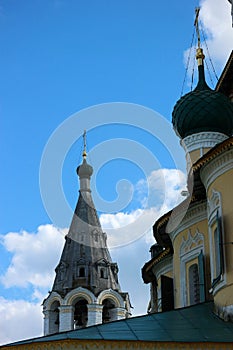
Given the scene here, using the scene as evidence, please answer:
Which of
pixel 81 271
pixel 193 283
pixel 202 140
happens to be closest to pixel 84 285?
pixel 81 271

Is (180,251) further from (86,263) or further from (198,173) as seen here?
(86,263)

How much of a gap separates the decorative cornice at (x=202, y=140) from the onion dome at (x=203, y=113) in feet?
0.24

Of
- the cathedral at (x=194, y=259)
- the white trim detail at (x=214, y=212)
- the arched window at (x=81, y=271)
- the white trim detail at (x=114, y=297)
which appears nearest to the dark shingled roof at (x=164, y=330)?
the cathedral at (x=194, y=259)

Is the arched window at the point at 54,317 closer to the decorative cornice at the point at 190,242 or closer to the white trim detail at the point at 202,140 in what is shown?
the white trim detail at the point at 202,140

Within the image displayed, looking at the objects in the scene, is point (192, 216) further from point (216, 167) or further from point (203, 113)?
point (203, 113)

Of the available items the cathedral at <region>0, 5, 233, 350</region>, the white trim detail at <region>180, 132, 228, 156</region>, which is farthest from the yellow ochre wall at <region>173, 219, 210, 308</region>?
the white trim detail at <region>180, 132, 228, 156</region>

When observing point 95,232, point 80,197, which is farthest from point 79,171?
point 95,232

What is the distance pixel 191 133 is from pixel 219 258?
505 centimetres

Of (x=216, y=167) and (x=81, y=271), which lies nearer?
(x=216, y=167)

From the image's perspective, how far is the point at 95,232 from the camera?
83.3 feet

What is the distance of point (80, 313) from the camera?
80.2 ft

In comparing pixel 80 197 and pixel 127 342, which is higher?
pixel 80 197

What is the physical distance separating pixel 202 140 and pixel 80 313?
12.6m

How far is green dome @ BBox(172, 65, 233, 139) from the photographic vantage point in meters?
13.2
